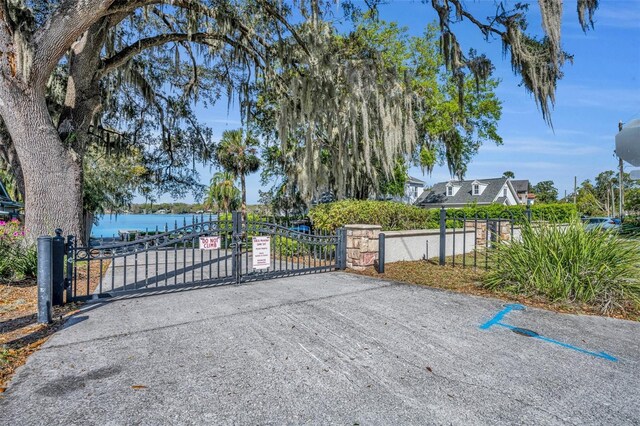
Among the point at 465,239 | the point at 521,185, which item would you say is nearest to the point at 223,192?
the point at 465,239

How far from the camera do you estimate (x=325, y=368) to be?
276cm

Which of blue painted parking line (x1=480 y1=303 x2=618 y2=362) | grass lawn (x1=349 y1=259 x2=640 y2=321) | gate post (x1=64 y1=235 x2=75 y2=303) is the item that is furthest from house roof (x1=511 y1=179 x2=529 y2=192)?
gate post (x1=64 y1=235 x2=75 y2=303)

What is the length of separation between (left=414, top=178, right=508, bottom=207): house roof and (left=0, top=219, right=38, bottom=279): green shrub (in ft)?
98.2

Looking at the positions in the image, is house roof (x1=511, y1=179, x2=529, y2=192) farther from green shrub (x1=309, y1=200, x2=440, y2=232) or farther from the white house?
green shrub (x1=309, y1=200, x2=440, y2=232)

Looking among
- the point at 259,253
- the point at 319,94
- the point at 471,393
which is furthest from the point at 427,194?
the point at 471,393

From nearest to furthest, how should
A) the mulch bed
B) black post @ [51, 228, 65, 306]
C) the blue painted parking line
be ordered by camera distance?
the mulch bed < the blue painted parking line < black post @ [51, 228, 65, 306]

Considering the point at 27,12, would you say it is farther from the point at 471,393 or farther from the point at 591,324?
the point at 591,324

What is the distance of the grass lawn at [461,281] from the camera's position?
4578 mm

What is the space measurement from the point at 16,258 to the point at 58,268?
240cm

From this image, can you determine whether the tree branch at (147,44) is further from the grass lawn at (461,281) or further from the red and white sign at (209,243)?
the grass lawn at (461,281)

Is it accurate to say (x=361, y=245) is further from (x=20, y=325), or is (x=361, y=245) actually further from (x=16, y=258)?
(x=16, y=258)

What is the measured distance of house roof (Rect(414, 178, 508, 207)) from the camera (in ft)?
104

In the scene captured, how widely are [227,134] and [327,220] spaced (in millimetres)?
17990

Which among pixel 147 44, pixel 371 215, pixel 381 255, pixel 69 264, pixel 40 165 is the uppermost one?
pixel 147 44
